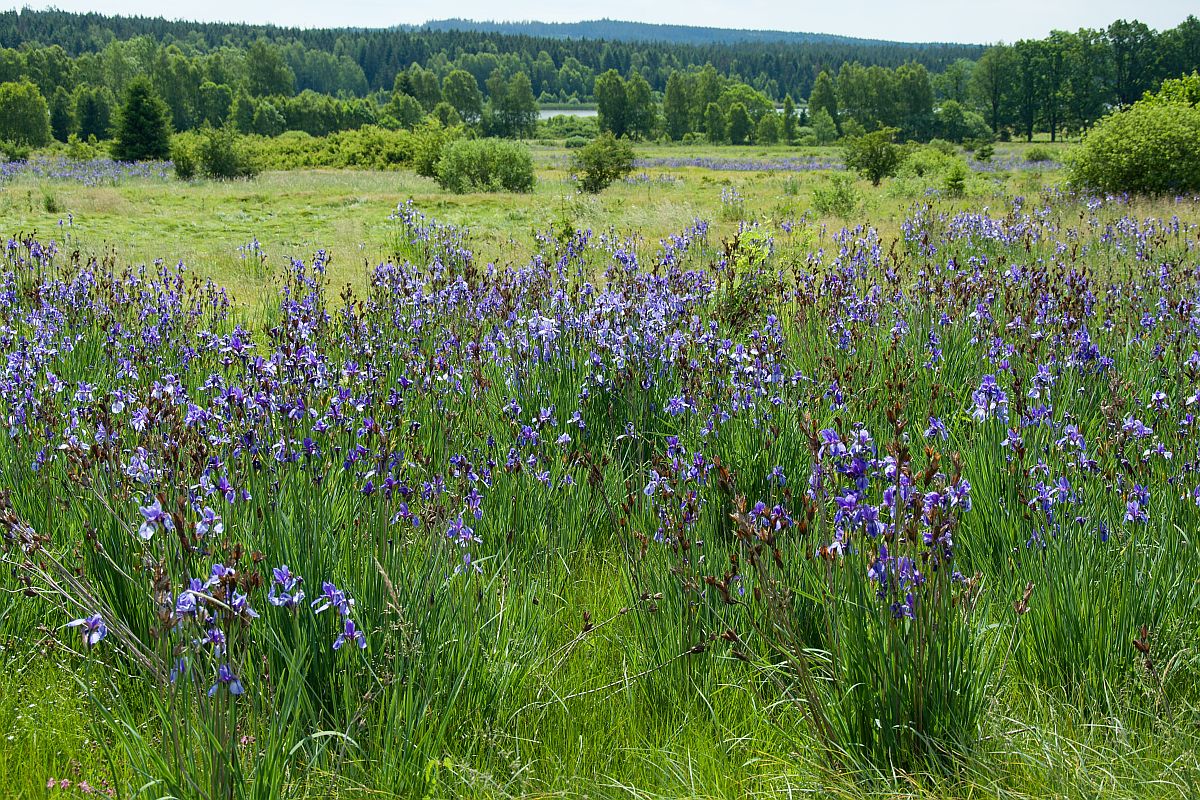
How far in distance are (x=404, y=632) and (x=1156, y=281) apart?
8.21 meters

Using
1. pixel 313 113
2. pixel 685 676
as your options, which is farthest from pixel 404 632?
pixel 313 113

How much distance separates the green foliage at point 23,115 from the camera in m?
59.5

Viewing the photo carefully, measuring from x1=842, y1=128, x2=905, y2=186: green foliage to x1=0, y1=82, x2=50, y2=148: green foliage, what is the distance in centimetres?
5581

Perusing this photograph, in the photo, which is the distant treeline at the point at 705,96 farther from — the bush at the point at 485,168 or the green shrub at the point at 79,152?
the bush at the point at 485,168

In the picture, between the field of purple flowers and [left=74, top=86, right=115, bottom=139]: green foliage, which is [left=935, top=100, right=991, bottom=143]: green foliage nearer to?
[left=74, top=86, right=115, bottom=139]: green foliage

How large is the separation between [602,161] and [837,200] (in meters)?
11.9

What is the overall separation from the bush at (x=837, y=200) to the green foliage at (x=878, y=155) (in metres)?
10.5

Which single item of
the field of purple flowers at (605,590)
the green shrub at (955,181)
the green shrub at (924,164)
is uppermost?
the green shrub at (924,164)

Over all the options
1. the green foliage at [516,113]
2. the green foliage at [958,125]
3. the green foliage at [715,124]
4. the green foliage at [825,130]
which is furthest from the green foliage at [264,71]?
the green foliage at [958,125]

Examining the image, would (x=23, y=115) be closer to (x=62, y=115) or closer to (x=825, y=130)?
(x=62, y=115)

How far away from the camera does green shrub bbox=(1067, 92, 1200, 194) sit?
19312 mm

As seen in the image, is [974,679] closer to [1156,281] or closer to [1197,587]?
[1197,587]

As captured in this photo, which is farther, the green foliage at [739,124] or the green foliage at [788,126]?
the green foliage at [788,126]

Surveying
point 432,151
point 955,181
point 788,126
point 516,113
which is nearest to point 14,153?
point 432,151
